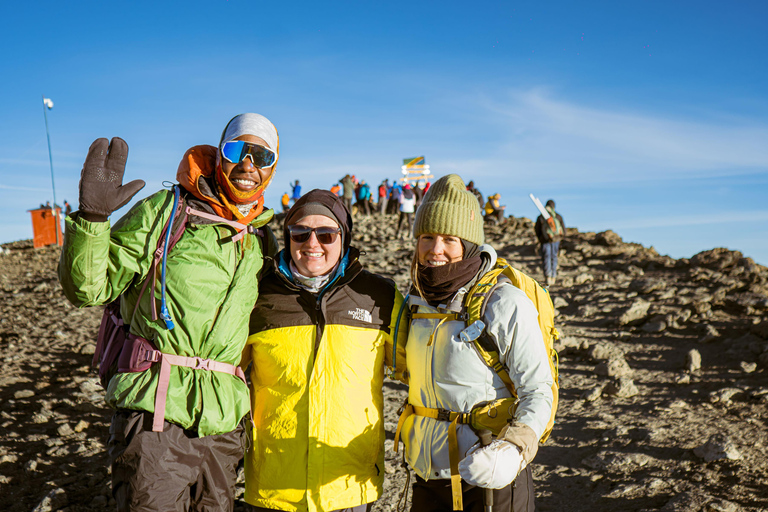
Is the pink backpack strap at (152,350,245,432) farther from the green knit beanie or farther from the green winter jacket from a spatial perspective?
the green knit beanie

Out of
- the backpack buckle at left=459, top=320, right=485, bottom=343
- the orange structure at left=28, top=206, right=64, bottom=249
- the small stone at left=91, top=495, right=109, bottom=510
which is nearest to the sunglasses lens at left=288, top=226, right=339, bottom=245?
the backpack buckle at left=459, top=320, right=485, bottom=343

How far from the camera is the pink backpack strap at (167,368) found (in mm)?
2402

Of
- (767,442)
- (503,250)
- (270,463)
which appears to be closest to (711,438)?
(767,442)

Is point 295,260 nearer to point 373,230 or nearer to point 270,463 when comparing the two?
point 270,463

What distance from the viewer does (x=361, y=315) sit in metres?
2.80

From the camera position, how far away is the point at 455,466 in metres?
2.46

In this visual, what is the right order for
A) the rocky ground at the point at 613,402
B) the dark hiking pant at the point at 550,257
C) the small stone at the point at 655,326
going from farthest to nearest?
the dark hiking pant at the point at 550,257
the small stone at the point at 655,326
the rocky ground at the point at 613,402

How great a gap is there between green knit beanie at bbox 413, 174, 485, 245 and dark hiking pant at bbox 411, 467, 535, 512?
1.12m

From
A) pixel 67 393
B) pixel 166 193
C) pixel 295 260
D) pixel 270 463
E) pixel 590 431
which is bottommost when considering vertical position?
pixel 590 431

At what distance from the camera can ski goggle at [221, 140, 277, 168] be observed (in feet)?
9.12

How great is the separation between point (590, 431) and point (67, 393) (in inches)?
233

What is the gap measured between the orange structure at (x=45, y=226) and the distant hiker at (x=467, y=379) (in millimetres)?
22565

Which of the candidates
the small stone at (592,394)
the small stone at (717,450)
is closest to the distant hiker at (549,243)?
the small stone at (592,394)

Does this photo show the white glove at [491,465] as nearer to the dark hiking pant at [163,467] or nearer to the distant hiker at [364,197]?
the dark hiking pant at [163,467]
